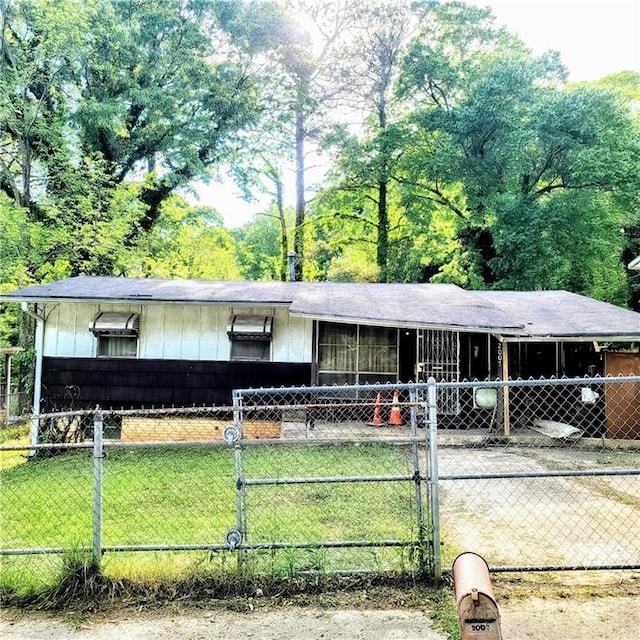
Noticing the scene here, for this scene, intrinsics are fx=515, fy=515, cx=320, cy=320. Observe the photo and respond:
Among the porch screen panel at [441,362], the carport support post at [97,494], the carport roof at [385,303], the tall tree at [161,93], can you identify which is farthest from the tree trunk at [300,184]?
the carport support post at [97,494]

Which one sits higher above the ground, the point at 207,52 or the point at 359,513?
the point at 207,52

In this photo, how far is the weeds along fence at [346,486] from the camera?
152 inches

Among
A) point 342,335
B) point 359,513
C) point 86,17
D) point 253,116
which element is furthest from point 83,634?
point 253,116

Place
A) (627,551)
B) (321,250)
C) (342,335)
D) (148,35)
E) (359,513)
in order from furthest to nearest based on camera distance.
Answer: (321,250)
(148,35)
(342,335)
(359,513)
(627,551)

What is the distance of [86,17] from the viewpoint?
16.9 meters

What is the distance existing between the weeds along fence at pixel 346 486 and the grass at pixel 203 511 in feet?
0.10

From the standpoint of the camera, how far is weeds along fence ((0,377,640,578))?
385 centimetres

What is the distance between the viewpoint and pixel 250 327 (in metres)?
10.7

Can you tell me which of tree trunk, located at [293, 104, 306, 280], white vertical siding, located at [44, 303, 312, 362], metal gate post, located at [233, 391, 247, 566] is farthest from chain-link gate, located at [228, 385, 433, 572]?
tree trunk, located at [293, 104, 306, 280]

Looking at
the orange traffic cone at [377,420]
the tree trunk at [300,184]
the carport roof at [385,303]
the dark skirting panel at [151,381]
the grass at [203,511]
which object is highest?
the tree trunk at [300,184]

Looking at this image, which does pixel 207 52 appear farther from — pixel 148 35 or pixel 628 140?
pixel 628 140

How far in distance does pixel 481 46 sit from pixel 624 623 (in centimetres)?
Answer: 2505

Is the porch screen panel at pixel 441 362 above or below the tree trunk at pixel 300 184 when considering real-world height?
below

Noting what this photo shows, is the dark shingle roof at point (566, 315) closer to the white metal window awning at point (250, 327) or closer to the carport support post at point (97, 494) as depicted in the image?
the white metal window awning at point (250, 327)
